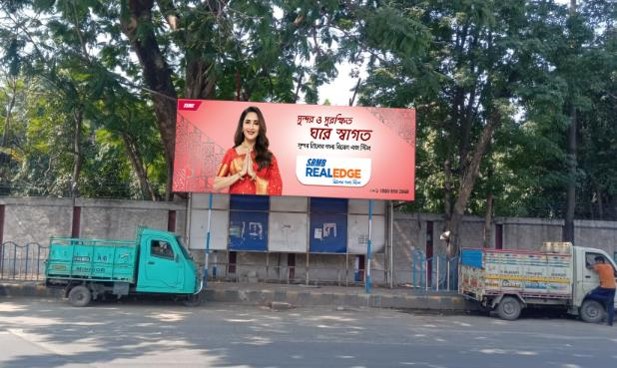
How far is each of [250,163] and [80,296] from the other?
539 cm

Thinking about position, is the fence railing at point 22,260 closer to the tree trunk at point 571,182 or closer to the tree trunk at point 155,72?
the tree trunk at point 155,72

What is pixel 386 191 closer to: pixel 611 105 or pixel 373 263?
pixel 373 263

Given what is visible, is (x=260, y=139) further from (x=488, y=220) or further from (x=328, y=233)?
(x=488, y=220)

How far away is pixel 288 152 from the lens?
52.7 ft

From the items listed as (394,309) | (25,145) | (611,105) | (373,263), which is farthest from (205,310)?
(611,105)

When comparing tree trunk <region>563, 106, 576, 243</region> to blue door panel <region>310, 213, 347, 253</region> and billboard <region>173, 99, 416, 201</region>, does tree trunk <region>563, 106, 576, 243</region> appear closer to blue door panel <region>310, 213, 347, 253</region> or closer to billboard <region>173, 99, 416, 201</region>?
billboard <region>173, 99, 416, 201</region>

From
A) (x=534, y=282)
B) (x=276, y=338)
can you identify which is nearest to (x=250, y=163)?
(x=276, y=338)

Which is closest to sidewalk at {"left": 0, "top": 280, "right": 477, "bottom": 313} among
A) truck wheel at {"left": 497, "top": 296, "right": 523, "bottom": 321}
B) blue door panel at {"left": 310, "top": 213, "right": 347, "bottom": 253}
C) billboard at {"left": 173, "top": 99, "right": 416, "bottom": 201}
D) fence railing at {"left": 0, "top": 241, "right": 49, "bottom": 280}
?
fence railing at {"left": 0, "top": 241, "right": 49, "bottom": 280}

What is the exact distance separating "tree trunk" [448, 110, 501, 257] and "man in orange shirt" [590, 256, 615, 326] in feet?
14.2

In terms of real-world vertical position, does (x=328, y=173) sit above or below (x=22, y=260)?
above

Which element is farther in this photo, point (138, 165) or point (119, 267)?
point (138, 165)

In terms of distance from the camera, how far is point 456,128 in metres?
18.3

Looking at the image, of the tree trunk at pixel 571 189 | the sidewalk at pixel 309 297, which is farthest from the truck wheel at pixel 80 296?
the tree trunk at pixel 571 189

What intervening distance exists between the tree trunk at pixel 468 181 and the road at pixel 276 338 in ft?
12.5
